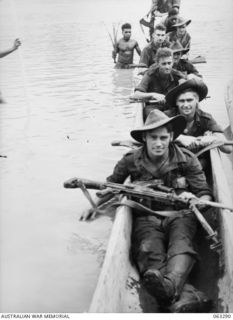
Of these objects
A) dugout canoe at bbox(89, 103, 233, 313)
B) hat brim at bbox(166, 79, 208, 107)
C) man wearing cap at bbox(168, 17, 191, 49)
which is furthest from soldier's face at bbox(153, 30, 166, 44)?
dugout canoe at bbox(89, 103, 233, 313)

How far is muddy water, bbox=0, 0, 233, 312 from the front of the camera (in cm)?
327

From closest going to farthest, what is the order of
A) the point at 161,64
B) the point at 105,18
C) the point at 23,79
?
the point at 161,64
the point at 23,79
the point at 105,18

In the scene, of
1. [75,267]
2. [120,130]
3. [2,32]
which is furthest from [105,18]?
[75,267]

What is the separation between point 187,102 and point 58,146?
241 cm

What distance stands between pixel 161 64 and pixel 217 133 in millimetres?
1446

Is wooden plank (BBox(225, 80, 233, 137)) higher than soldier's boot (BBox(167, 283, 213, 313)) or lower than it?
higher

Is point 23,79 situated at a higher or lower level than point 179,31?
lower

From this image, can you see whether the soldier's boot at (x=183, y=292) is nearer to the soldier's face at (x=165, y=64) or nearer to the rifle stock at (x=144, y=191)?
the rifle stock at (x=144, y=191)

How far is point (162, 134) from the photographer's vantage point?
10.1 ft

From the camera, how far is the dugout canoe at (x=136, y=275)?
2.37 m

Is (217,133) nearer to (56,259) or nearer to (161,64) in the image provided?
(161,64)

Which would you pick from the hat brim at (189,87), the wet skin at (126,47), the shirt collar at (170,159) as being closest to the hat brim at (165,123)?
the shirt collar at (170,159)

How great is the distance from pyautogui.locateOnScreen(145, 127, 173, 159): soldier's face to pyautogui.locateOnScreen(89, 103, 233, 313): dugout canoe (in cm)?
→ 43

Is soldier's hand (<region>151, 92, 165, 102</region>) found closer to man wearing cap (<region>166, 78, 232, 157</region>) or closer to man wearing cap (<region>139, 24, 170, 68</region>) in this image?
man wearing cap (<region>166, 78, 232, 157</region>)
